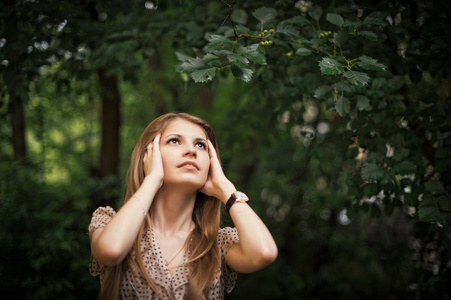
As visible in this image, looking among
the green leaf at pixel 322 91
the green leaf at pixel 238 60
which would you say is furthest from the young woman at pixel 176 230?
the green leaf at pixel 322 91

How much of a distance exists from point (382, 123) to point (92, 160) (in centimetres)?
590

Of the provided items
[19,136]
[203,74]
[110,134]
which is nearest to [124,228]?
[203,74]

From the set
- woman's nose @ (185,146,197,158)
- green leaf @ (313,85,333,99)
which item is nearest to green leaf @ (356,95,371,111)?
green leaf @ (313,85,333,99)

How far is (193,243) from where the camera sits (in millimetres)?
1757

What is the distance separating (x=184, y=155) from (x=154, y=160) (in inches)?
5.4

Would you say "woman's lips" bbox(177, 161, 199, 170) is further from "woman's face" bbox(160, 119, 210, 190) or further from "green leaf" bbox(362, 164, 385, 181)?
"green leaf" bbox(362, 164, 385, 181)

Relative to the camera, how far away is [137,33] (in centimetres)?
280

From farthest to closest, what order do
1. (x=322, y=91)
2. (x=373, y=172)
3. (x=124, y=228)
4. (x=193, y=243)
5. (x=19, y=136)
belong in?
(x=19, y=136) → (x=373, y=172) → (x=322, y=91) → (x=193, y=243) → (x=124, y=228)

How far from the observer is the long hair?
1589 millimetres

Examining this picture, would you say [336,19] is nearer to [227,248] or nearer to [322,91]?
[322,91]

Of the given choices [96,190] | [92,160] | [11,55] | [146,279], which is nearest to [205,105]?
[92,160]

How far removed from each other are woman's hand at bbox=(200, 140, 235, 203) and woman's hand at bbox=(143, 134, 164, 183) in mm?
261

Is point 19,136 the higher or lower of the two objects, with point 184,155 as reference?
lower

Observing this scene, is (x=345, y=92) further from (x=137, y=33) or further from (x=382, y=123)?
(x=137, y=33)
